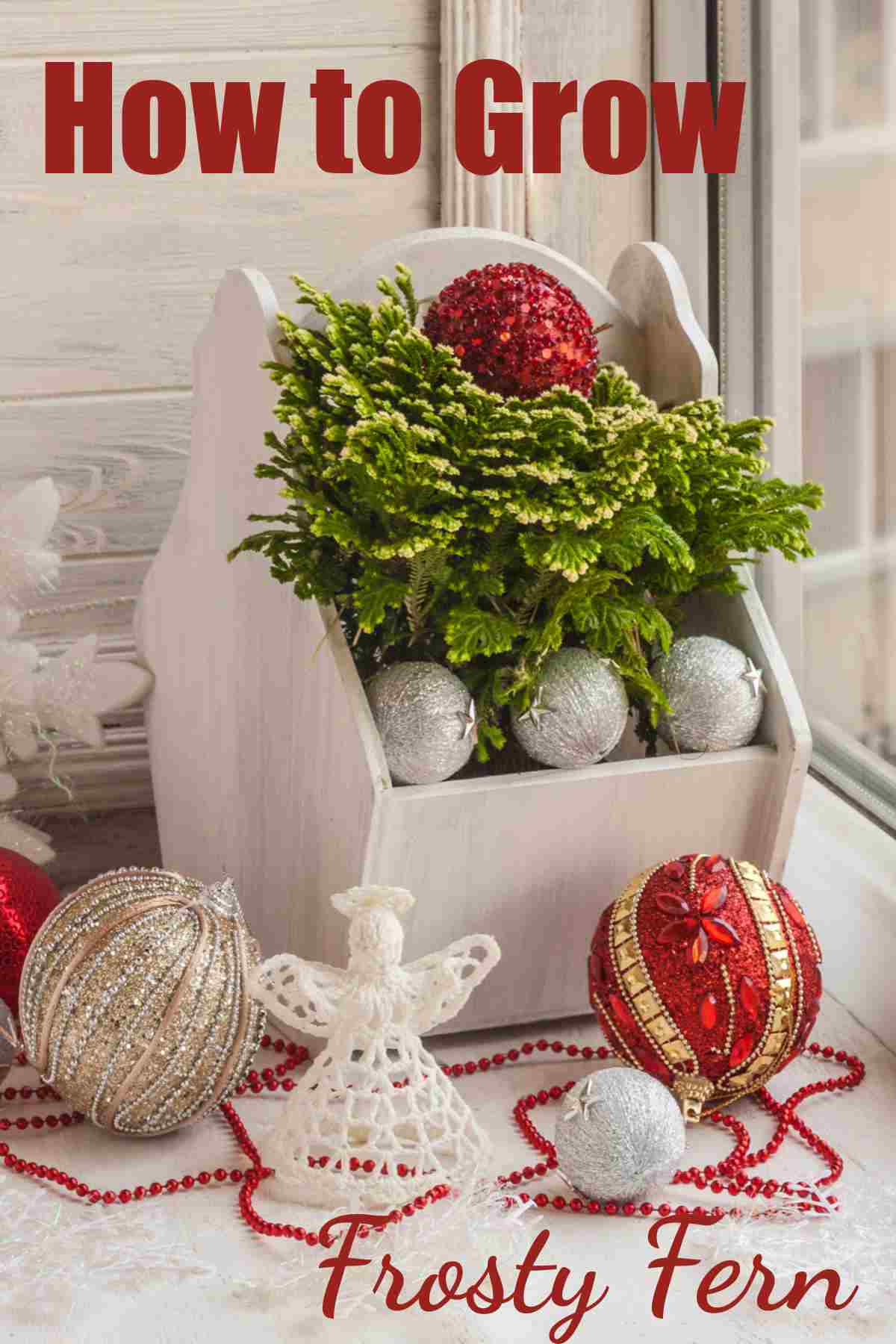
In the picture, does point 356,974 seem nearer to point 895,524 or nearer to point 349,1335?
point 349,1335

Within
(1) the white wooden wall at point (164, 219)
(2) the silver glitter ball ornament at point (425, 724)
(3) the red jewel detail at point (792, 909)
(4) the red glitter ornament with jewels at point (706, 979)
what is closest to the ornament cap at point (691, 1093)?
(4) the red glitter ornament with jewels at point (706, 979)

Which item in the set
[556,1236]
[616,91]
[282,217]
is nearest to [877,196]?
[616,91]

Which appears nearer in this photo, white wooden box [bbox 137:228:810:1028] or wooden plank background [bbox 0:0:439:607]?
white wooden box [bbox 137:228:810:1028]

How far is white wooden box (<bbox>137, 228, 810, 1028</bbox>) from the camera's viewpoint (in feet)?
2.96

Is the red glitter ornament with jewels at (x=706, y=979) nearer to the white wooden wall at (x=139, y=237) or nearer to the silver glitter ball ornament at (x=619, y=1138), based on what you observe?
the silver glitter ball ornament at (x=619, y=1138)

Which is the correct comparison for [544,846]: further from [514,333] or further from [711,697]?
[514,333]

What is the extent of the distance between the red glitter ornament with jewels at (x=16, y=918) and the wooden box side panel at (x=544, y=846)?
0.78 ft

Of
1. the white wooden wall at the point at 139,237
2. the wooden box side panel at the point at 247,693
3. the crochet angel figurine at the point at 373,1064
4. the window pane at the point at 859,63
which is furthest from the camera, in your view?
the white wooden wall at the point at 139,237

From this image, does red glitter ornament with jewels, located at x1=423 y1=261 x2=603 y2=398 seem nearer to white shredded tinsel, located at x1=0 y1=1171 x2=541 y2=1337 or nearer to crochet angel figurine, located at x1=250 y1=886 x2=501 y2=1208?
crochet angel figurine, located at x1=250 y1=886 x2=501 y2=1208

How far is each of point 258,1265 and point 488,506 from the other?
41 centimetres

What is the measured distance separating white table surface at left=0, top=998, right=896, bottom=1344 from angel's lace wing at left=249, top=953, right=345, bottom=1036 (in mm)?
91

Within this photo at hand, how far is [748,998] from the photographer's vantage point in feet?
2.74

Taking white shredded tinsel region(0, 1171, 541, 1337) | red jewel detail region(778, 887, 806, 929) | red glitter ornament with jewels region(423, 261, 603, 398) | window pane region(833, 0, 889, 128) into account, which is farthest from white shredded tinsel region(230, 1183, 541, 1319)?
window pane region(833, 0, 889, 128)

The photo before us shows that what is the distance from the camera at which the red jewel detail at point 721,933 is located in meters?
0.84
